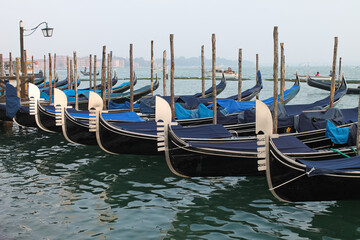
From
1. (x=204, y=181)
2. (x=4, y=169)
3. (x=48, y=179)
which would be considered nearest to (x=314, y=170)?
(x=204, y=181)

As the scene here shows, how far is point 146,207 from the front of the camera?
A: 7164 millimetres

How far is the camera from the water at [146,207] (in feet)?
20.2


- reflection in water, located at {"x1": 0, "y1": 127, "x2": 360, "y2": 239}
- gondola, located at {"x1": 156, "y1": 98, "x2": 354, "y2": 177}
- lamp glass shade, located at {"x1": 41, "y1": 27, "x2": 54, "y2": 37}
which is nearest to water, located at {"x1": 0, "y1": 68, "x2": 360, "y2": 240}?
reflection in water, located at {"x1": 0, "y1": 127, "x2": 360, "y2": 239}

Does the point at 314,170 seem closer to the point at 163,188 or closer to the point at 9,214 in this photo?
the point at 163,188

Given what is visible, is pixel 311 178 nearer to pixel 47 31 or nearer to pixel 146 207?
pixel 146 207

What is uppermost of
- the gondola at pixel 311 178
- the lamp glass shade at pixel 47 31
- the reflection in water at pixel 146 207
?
the lamp glass shade at pixel 47 31

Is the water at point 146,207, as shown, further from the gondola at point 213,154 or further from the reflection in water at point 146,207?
the gondola at point 213,154

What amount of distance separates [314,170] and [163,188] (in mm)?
2915

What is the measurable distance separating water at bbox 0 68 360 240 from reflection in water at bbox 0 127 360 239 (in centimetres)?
1

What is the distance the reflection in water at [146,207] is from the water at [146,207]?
0.01 m

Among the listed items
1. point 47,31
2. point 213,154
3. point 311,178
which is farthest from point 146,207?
point 47,31

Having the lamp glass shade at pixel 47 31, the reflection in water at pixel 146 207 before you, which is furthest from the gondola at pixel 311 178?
the lamp glass shade at pixel 47 31

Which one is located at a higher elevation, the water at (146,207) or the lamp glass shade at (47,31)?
the lamp glass shade at (47,31)

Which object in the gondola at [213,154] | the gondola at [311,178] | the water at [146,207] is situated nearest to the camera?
the water at [146,207]
